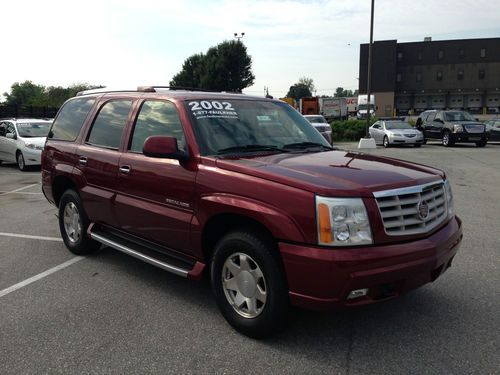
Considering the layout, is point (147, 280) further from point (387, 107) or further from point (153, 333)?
point (387, 107)

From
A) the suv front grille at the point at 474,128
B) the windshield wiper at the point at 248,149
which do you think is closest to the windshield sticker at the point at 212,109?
the windshield wiper at the point at 248,149

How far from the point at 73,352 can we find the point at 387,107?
82.6m

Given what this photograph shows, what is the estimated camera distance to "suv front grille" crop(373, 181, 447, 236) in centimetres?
304

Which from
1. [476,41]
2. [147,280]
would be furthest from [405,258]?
[476,41]

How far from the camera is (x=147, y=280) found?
4.66m

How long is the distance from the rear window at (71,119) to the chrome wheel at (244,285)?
2.97 m

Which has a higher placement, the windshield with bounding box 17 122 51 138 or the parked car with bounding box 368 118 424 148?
the windshield with bounding box 17 122 51 138

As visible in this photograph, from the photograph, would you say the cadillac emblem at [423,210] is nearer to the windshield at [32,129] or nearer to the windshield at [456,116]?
the windshield at [32,129]

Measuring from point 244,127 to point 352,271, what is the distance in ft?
5.99

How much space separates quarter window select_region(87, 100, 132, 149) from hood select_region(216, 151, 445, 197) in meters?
1.59

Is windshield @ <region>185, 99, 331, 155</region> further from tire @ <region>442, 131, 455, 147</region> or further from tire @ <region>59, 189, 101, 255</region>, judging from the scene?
tire @ <region>442, 131, 455, 147</region>

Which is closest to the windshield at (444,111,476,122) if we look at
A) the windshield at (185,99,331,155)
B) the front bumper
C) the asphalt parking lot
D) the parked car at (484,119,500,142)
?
the parked car at (484,119,500,142)

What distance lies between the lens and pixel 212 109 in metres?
4.12

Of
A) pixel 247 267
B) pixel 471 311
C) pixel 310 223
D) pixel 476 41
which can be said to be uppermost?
pixel 476 41
